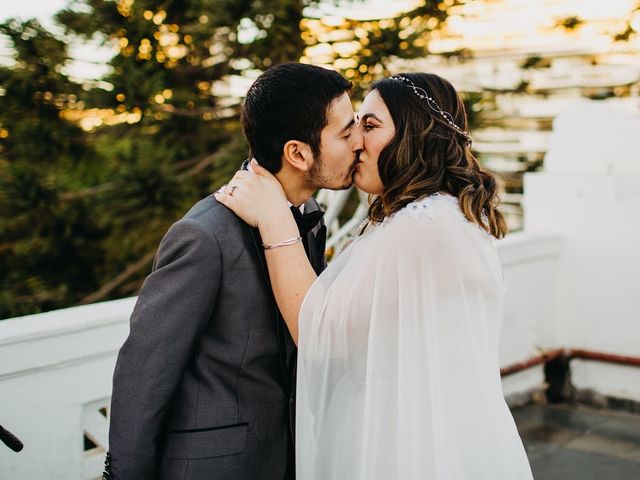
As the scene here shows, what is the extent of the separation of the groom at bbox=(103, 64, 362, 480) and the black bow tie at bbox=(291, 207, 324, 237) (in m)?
0.06

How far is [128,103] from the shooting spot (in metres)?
5.76

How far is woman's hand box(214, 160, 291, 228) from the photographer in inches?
75.9

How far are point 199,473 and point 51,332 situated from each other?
3.70 feet

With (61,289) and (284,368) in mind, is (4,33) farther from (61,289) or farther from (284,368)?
(284,368)

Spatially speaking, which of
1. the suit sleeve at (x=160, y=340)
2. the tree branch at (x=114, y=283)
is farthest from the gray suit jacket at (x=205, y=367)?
the tree branch at (x=114, y=283)

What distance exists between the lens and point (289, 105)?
6.37 feet

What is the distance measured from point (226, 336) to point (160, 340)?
0.60ft

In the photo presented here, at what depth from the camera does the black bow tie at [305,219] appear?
7.00ft

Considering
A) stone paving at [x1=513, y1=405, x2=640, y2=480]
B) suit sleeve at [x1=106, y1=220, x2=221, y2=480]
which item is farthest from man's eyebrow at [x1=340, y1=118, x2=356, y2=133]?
stone paving at [x1=513, y1=405, x2=640, y2=480]

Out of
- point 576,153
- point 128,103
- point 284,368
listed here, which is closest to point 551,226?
point 576,153

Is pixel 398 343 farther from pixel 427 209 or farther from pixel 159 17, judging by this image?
pixel 159 17

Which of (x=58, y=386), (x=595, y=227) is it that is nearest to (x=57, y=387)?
(x=58, y=386)

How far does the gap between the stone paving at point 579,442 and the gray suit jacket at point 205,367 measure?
2371 mm

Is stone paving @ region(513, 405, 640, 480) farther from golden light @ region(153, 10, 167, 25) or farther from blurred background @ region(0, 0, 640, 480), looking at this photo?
golden light @ region(153, 10, 167, 25)
